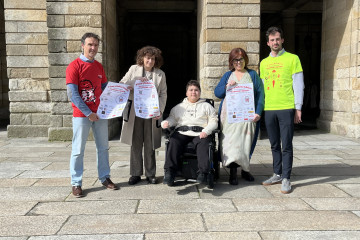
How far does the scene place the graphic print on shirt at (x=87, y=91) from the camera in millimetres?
3889

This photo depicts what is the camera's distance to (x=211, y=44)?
7.95m

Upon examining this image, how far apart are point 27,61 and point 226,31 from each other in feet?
16.2

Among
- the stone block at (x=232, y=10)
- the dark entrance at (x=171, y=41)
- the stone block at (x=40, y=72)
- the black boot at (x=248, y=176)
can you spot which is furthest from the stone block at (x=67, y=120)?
the dark entrance at (x=171, y=41)

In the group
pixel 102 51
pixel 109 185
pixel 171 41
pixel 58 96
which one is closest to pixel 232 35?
pixel 102 51

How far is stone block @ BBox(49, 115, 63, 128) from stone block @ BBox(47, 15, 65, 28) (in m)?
2.05

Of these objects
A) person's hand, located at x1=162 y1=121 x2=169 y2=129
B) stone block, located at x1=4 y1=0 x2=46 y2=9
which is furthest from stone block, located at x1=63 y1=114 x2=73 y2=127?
person's hand, located at x1=162 y1=121 x2=169 y2=129

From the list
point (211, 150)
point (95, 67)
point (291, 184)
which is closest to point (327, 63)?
point (291, 184)

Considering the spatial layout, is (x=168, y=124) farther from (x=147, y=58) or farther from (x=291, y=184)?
(x=291, y=184)

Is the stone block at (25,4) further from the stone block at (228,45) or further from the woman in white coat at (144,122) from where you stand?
the woman in white coat at (144,122)

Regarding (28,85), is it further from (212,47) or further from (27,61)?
(212,47)

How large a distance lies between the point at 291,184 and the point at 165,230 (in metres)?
2.16

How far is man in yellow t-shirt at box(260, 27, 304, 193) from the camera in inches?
163

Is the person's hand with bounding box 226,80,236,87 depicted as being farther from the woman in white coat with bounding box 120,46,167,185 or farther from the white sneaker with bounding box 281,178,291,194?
the white sneaker with bounding box 281,178,291,194

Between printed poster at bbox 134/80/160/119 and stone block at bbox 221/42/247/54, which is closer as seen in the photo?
printed poster at bbox 134/80/160/119
